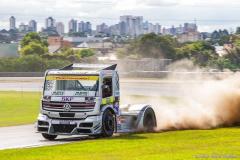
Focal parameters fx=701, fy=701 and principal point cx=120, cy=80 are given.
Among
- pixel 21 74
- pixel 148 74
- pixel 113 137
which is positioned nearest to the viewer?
pixel 113 137

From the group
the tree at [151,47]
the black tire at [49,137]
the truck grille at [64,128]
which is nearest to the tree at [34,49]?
the tree at [151,47]

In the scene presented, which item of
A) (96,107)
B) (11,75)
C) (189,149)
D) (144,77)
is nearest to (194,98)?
(96,107)

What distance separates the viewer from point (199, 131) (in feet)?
90.2

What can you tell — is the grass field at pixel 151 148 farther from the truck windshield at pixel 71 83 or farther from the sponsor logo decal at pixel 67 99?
the truck windshield at pixel 71 83

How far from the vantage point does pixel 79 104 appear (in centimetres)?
2491

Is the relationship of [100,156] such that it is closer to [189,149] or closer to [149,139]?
[189,149]

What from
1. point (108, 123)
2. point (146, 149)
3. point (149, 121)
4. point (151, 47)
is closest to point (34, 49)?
point (151, 47)

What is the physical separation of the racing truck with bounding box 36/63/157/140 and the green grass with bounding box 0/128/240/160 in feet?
2.83

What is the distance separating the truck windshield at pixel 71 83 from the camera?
82.9 feet

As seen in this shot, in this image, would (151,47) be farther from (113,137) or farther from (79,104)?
(79,104)

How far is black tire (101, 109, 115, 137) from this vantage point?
25312 mm

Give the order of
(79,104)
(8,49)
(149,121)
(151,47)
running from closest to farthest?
1. (79,104)
2. (149,121)
3. (151,47)
4. (8,49)

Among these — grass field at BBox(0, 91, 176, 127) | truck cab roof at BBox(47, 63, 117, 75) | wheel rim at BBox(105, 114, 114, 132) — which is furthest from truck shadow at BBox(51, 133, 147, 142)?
grass field at BBox(0, 91, 176, 127)

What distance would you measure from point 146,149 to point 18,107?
2673cm
